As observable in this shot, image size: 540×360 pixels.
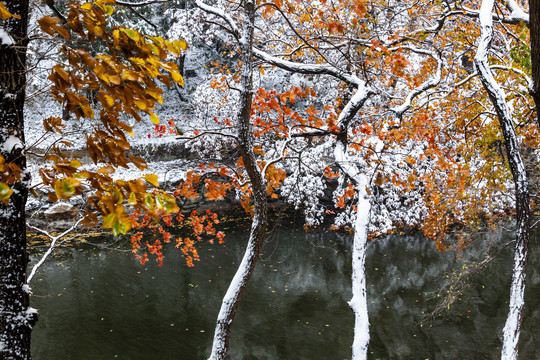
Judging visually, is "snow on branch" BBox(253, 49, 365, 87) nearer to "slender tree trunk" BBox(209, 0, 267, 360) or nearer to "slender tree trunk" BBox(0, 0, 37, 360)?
"slender tree trunk" BBox(209, 0, 267, 360)

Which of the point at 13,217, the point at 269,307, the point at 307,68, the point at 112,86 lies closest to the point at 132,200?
the point at 112,86

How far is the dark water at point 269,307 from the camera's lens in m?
9.27

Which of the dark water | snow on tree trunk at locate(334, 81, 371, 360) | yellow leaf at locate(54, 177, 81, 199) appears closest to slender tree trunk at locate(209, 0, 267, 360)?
snow on tree trunk at locate(334, 81, 371, 360)

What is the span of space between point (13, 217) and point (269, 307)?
Answer: 29.4 ft

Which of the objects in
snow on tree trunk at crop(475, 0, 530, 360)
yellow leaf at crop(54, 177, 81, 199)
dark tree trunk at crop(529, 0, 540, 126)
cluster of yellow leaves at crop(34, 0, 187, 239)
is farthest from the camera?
snow on tree trunk at crop(475, 0, 530, 360)

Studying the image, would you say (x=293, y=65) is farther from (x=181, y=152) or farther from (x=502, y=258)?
(x=181, y=152)

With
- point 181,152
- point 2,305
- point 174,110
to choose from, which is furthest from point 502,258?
point 174,110

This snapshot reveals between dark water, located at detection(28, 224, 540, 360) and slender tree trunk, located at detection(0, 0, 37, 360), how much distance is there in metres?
6.50

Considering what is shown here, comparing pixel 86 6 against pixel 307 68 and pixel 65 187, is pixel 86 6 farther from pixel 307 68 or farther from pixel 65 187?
pixel 307 68

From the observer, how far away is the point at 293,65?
6.48 metres

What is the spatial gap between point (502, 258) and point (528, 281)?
1.58 m

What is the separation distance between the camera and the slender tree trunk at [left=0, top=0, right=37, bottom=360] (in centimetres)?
282

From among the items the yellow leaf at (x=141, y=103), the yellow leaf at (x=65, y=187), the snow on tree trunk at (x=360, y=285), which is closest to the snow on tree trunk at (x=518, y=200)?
the snow on tree trunk at (x=360, y=285)

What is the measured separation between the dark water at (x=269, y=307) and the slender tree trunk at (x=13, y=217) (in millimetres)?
6501
